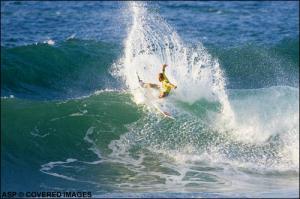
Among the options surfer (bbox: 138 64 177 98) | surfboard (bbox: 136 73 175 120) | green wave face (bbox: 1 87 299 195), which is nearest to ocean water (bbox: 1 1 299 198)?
green wave face (bbox: 1 87 299 195)

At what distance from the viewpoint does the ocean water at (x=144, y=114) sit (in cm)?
1836

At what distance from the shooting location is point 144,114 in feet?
73.0

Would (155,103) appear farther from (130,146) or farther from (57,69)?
(57,69)

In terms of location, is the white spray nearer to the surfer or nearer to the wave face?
the surfer

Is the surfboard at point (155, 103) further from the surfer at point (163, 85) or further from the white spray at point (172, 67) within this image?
the white spray at point (172, 67)

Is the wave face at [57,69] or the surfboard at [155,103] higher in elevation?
the wave face at [57,69]

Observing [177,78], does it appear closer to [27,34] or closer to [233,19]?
[27,34]

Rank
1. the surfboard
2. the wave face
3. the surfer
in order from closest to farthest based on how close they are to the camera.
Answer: the surfer, the surfboard, the wave face

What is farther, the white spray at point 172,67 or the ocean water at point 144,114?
the white spray at point 172,67

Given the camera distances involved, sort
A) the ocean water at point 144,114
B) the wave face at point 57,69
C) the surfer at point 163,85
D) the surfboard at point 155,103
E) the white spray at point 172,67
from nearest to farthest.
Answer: the ocean water at point 144,114, the surfer at point 163,85, the surfboard at point 155,103, the white spray at point 172,67, the wave face at point 57,69

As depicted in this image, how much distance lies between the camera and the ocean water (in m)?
18.4

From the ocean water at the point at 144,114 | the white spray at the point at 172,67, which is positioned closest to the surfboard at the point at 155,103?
the ocean water at the point at 144,114

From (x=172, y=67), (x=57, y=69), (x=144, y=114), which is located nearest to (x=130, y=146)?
(x=144, y=114)

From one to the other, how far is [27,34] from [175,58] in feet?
35.1
